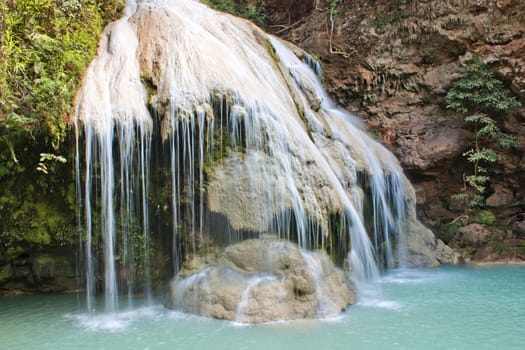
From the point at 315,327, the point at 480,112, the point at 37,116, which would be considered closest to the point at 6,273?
the point at 37,116

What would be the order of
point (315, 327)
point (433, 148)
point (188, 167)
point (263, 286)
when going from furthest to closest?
point (433, 148) < point (188, 167) < point (263, 286) < point (315, 327)

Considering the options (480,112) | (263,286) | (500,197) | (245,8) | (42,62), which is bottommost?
(263,286)

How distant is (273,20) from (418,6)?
5.96m

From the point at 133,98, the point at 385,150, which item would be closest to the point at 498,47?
the point at 385,150

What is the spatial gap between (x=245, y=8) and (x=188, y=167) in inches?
423

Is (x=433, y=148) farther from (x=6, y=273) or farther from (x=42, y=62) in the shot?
(x=6, y=273)

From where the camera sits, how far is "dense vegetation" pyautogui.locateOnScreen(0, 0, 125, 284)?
22.4ft

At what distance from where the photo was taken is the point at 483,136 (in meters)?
11.5

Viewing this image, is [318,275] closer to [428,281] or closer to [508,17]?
[428,281]

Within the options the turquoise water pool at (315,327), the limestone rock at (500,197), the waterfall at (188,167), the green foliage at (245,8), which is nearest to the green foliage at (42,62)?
the waterfall at (188,167)

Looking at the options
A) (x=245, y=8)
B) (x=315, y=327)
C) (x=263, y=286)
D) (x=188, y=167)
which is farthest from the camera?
(x=245, y=8)

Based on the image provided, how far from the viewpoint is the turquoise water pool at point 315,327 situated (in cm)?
522

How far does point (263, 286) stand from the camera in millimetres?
6215

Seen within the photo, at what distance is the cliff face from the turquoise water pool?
4426 millimetres
